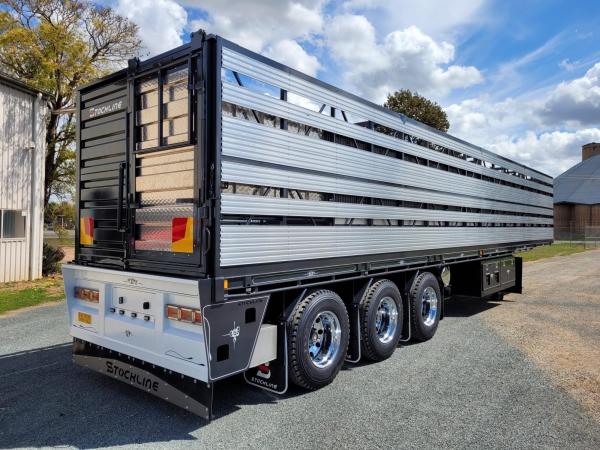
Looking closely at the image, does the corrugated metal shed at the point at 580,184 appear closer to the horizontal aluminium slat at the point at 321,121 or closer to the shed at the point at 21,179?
the horizontal aluminium slat at the point at 321,121

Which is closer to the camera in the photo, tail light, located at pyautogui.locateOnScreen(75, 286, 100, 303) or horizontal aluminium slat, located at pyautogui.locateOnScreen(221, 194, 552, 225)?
horizontal aluminium slat, located at pyautogui.locateOnScreen(221, 194, 552, 225)

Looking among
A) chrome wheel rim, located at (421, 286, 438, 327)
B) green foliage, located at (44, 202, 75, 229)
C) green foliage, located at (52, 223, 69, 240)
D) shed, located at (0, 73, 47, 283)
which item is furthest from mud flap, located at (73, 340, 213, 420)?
green foliage, located at (52, 223, 69, 240)

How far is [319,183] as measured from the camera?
4.71 m

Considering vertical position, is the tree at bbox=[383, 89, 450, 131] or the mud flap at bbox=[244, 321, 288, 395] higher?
the tree at bbox=[383, 89, 450, 131]

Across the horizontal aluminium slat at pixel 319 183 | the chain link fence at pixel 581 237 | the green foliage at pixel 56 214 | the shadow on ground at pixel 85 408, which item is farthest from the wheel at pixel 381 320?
the chain link fence at pixel 581 237

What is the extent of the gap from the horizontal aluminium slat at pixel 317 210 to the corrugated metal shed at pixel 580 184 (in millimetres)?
62614

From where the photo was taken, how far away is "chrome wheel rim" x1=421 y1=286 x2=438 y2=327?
267 inches

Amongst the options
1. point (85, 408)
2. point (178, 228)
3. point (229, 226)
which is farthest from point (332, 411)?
point (85, 408)

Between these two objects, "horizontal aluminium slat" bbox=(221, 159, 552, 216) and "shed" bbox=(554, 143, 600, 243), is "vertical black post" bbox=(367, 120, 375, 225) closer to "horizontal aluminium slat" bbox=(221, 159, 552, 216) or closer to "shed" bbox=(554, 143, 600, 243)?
"horizontal aluminium slat" bbox=(221, 159, 552, 216)

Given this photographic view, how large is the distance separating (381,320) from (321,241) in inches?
67.9

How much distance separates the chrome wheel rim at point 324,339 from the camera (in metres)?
4.68

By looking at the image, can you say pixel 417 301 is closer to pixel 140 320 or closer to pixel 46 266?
pixel 140 320

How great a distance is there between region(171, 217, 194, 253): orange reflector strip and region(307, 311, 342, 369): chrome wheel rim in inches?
60.1

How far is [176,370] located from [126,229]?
57.9 inches
